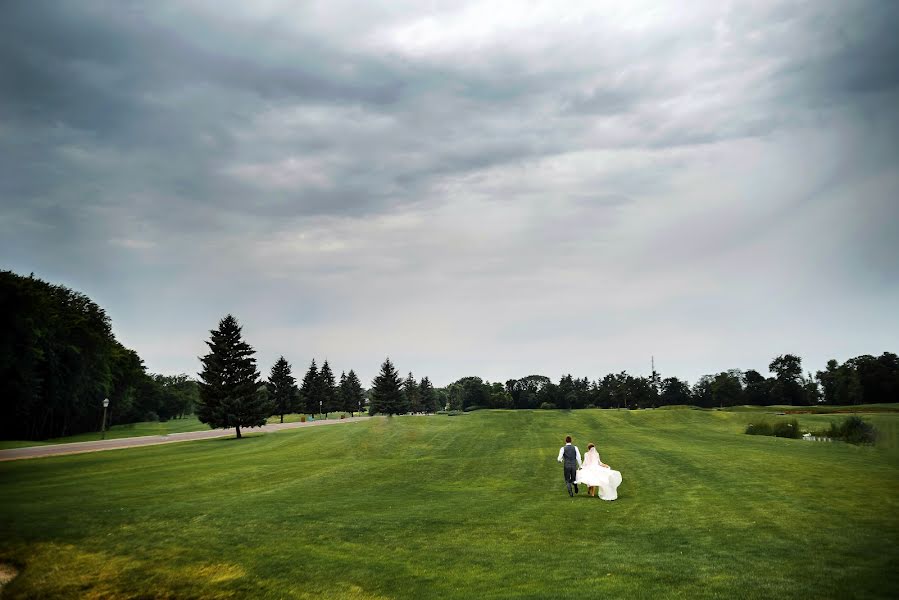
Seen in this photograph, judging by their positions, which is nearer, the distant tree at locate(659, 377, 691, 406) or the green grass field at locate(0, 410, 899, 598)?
the green grass field at locate(0, 410, 899, 598)

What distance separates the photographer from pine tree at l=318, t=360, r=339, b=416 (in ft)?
360

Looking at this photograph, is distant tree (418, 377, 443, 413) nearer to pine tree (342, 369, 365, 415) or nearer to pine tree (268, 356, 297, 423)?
pine tree (342, 369, 365, 415)

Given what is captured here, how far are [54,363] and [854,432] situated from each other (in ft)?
251

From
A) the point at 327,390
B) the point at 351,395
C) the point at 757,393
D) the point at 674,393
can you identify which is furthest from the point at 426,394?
the point at 757,393

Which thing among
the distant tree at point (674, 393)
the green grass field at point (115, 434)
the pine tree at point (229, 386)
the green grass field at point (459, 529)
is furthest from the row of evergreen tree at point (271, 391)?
the distant tree at point (674, 393)

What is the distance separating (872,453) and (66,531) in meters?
36.5

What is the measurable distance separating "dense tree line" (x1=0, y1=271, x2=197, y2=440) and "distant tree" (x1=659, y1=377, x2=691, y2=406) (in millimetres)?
124550

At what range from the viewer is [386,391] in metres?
91.1

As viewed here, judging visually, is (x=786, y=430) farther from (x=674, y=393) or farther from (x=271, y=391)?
(x=674, y=393)

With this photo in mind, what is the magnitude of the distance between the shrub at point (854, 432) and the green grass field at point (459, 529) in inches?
518

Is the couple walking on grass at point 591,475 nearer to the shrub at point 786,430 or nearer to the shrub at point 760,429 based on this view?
the shrub at point 786,430

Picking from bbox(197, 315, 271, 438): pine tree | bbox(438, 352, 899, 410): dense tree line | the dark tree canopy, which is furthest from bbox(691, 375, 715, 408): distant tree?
bbox(197, 315, 271, 438): pine tree

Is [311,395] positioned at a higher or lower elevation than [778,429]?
higher

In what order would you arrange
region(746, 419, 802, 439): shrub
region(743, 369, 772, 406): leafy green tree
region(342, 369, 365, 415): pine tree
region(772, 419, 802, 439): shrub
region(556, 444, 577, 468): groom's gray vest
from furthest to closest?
region(743, 369, 772, 406): leafy green tree < region(342, 369, 365, 415): pine tree < region(746, 419, 802, 439): shrub < region(772, 419, 802, 439): shrub < region(556, 444, 577, 468): groom's gray vest
